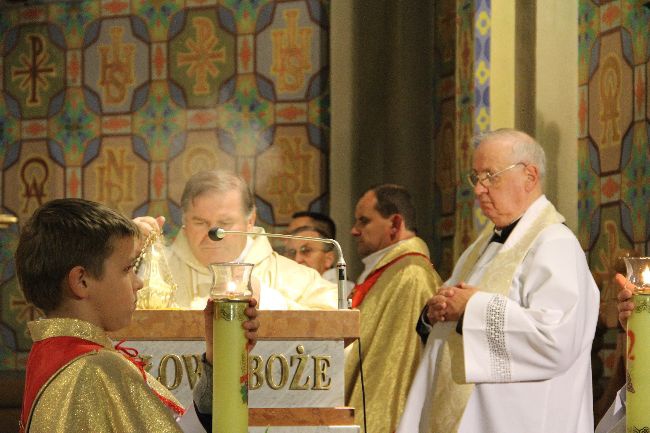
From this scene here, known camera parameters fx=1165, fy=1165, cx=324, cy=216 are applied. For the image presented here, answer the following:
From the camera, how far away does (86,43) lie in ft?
26.5

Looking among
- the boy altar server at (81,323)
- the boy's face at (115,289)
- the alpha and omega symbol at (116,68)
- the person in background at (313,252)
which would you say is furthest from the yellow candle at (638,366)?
the alpha and omega symbol at (116,68)

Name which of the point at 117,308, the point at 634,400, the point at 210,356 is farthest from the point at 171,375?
the point at 634,400

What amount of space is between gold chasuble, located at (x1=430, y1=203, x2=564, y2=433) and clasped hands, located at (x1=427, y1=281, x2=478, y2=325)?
120 mm

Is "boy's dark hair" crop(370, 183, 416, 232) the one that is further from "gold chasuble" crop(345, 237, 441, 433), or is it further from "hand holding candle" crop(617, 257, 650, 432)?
"hand holding candle" crop(617, 257, 650, 432)

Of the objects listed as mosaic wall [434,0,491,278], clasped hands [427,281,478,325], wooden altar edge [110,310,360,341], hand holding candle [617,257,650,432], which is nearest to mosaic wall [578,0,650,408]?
mosaic wall [434,0,491,278]

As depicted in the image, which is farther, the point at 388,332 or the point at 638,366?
the point at 388,332

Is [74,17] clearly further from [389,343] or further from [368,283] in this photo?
[389,343]

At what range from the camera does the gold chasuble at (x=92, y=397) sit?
2234mm

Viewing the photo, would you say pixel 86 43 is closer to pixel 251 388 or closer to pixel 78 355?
pixel 251 388

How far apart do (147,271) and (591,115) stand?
2425mm

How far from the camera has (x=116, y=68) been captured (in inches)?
317

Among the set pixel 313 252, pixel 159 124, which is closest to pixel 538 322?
pixel 313 252

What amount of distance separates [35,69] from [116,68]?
57cm

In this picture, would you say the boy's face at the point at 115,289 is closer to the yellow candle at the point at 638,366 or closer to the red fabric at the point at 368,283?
the yellow candle at the point at 638,366
